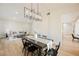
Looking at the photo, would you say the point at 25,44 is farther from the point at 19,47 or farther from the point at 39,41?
the point at 39,41

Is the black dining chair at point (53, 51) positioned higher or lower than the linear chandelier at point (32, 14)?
lower

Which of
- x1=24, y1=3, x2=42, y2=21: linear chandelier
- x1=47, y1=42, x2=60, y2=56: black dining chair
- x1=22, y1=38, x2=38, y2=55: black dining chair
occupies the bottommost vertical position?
x1=47, y1=42, x2=60, y2=56: black dining chair

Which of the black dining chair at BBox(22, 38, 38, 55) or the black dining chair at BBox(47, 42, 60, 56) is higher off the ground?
the black dining chair at BBox(22, 38, 38, 55)

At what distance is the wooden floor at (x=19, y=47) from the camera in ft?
6.26

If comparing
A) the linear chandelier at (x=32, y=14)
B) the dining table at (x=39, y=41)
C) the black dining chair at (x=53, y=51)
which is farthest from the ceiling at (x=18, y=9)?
the black dining chair at (x=53, y=51)

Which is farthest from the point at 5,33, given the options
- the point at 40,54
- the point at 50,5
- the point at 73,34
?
the point at 73,34

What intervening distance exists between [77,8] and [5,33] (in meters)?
1.16

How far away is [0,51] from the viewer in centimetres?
196

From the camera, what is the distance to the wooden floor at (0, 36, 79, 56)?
6.26 feet

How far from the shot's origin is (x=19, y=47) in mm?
1925

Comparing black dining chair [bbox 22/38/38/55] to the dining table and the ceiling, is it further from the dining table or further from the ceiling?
the ceiling

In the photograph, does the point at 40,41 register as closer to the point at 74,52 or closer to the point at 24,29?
the point at 24,29

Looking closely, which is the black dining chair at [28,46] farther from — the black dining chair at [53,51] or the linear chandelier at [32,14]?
the linear chandelier at [32,14]

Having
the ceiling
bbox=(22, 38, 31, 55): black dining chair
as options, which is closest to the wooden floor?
bbox=(22, 38, 31, 55): black dining chair
